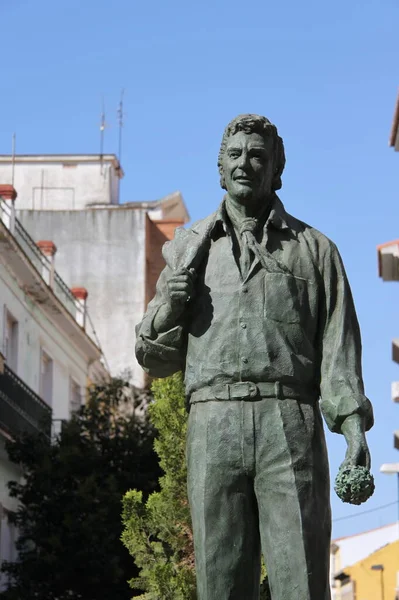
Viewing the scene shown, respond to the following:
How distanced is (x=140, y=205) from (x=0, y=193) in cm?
967

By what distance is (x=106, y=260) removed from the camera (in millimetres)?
38469

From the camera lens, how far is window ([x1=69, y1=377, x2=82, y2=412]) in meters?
33.5

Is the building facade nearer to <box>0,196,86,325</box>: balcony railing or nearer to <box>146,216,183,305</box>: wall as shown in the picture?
<box>146,216,183,305</box>: wall

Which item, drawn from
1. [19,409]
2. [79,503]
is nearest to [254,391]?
[79,503]

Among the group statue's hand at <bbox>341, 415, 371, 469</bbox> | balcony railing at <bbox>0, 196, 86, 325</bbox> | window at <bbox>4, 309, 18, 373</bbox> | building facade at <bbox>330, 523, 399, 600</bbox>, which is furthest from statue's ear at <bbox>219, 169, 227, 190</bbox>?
building facade at <bbox>330, 523, 399, 600</bbox>

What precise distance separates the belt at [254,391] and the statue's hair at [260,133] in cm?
96

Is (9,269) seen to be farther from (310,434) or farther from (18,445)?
(310,434)

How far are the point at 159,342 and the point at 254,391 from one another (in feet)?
1.78

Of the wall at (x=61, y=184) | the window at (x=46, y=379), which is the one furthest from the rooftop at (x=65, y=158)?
the window at (x=46, y=379)

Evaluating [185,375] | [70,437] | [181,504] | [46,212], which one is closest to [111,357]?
[46,212]

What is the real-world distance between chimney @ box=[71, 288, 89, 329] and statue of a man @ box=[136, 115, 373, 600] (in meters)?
28.7

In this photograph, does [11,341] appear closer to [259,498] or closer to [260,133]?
[260,133]

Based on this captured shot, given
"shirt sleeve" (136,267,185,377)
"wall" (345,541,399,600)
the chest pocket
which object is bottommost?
"wall" (345,541,399,600)

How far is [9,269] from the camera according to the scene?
28172 millimetres
